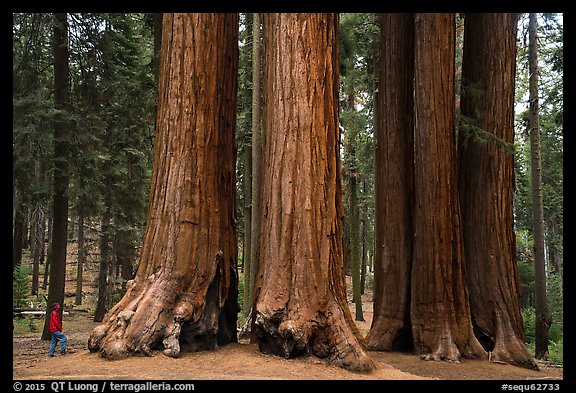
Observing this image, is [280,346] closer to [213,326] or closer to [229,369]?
[229,369]

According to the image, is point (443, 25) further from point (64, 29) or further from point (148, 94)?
point (64, 29)

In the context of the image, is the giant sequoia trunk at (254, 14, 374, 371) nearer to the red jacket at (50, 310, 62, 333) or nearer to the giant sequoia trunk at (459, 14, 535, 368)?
the red jacket at (50, 310, 62, 333)

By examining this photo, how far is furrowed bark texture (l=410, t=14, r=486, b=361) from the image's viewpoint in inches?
376

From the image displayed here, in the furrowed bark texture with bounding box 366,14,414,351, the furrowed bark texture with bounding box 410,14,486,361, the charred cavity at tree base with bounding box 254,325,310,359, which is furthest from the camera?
the furrowed bark texture with bounding box 366,14,414,351

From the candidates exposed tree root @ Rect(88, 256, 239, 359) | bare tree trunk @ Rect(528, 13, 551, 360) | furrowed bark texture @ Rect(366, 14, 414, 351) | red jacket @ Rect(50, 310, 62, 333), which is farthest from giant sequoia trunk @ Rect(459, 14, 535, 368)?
red jacket @ Rect(50, 310, 62, 333)

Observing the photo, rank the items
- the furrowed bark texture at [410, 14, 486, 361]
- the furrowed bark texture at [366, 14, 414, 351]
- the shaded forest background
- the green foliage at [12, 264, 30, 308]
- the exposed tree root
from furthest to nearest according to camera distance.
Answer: the green foliage at [12, 264, 30, 308]
the shaded forest background
the furrowed bark texture at [366, 14, 414, 351]
the furrowed bark texture at [410, 14, 486, 361]
the exposed tree root

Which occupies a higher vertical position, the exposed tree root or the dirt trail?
the exposed tree root

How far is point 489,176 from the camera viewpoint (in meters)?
10.8

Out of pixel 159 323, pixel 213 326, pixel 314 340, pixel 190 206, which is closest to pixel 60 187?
pixel 190 206

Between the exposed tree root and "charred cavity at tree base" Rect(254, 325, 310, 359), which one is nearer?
the exposed tree root

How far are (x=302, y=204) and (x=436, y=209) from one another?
13.1 ft

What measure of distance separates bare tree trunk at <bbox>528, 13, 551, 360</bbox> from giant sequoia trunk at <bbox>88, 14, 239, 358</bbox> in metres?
8.53

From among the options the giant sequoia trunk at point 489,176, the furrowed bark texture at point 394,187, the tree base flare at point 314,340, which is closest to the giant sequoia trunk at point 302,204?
the tree base flare at point 314,340
